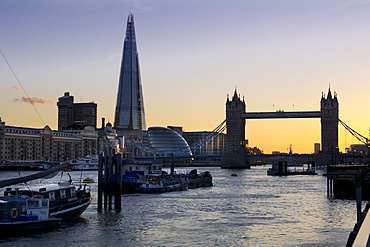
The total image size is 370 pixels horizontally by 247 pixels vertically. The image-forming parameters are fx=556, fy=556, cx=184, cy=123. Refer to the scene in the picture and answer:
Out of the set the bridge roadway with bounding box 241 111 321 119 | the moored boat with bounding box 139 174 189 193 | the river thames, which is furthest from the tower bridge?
the river thames

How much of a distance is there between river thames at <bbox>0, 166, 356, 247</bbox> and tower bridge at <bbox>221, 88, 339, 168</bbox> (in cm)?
11791

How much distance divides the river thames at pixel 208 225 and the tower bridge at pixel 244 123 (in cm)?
11791

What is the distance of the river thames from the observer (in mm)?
29109

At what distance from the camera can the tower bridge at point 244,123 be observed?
168625mm

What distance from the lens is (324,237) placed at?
99.9 feet

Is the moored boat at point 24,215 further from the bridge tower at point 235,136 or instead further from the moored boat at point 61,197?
the bridge tower at point 235,136

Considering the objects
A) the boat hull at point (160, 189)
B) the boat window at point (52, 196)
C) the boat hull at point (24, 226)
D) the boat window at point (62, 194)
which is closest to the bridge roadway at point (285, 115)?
the boat hull at point (160, 189)

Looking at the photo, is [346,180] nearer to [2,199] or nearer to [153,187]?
[153,187]

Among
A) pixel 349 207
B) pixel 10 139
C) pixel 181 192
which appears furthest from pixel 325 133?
pixel 349 207

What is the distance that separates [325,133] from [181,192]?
122 meters

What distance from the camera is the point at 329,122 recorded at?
17688 centimetres

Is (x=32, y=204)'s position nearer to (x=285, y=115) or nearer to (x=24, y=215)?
(x=24, y=215)

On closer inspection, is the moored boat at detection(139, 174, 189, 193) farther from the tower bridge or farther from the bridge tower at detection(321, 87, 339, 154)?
the bridge tower at detection(321, 87, 339, 154)

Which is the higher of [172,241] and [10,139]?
[10,139]
